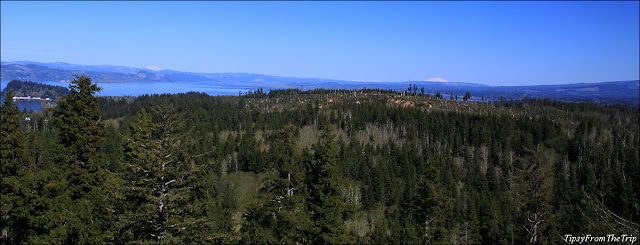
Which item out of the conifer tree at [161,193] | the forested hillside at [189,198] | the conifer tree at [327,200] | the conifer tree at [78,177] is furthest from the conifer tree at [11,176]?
the conifer tree at [327,200]

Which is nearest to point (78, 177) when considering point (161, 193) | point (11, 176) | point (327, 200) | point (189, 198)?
point (11, 176)

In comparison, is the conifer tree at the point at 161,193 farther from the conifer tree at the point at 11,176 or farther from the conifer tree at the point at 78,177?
the conifer tree at the point at 11,176

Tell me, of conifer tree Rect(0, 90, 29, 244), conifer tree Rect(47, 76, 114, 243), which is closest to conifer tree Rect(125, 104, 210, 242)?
conifer tree Rect(47, 76, 114, 243)

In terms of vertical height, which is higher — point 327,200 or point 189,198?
point 189,198

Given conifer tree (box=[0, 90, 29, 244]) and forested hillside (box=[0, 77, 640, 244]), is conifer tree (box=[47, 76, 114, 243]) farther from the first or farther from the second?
conifer tree (box=[0, 90, 29, 244])

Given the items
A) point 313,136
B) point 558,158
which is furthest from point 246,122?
point 558,158

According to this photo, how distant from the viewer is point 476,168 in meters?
79.2

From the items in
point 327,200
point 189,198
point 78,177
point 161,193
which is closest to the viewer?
point 161,193

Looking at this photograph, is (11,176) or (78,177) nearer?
(11,176)

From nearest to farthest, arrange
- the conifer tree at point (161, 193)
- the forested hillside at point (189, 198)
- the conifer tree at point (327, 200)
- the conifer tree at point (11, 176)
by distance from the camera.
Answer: the conifer tree at point (161, 193)
the forested hillside at point (189, 198)
the conifer tree at point (11, 176)
the conifer tree at point (327, 200)

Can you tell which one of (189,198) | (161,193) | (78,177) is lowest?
(189,198)

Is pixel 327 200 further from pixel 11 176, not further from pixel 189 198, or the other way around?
pixel 11 176

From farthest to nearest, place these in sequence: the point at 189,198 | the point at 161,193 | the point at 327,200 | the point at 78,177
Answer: the point at 78,177 → the point at 327,200 → the point at 189,198 → the point at 161,193

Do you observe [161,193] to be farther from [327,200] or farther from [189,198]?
[327,200]
